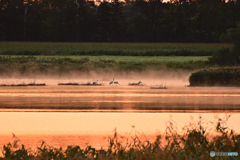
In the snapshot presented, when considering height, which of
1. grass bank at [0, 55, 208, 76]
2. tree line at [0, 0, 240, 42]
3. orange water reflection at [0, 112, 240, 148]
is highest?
tree line at [0, 0, 240, 42]

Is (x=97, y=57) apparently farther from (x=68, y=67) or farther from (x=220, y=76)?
(x=220, y=76)

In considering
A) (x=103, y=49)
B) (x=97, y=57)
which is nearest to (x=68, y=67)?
(x=97, y=57)

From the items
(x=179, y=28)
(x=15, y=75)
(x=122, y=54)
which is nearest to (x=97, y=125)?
(x=15, y=75)

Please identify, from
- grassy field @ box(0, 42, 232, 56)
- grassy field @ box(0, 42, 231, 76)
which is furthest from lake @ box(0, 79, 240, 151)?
grassy field @ box(0, 42, 232, 56)

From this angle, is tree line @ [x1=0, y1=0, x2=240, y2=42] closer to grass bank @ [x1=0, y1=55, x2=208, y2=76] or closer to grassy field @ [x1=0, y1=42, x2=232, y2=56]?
grassy field @ [x1=0, y1=42, x2=232, y2=56]

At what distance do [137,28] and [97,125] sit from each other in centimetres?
7124

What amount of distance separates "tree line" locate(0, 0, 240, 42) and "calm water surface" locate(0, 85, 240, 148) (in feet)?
185

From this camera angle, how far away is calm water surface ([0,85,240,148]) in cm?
1166

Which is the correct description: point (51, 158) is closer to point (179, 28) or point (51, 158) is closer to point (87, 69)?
point (87, 69)

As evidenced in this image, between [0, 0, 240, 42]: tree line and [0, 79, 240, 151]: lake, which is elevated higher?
[0, 0, 240, 42]: tree line

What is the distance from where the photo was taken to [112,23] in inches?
3253

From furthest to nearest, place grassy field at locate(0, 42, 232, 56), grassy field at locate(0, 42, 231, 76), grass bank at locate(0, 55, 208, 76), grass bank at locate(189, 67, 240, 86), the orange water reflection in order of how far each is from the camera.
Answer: grassy field at locate(0, 42, 232, 56) → grassy field at locate(0, 42, 231, 76) → grass bank at locate(0, 55, 208, 76) → grass bank at locate(189, 67, 240, 86) → the orange water reflection

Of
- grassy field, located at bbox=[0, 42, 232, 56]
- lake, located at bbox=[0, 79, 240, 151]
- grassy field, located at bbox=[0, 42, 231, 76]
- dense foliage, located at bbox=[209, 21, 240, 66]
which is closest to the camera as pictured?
lake, located at bbox=[0, 79, 240, 151]

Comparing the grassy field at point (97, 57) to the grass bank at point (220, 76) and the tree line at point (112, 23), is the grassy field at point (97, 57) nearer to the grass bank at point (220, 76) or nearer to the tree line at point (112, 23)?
the tree line at point (112, 23)
